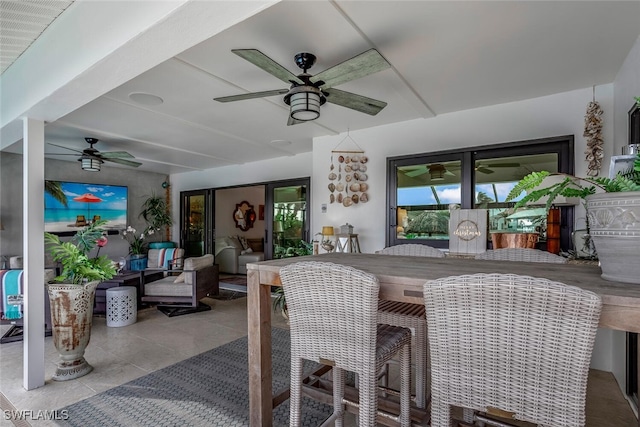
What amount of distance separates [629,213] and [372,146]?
3.48m

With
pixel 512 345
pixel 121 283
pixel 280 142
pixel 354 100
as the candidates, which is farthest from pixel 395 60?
pixel 121 283

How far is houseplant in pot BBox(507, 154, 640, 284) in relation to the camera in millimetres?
1189

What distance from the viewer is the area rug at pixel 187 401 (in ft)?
7.07

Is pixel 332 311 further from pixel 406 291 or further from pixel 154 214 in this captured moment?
pixel 154 214

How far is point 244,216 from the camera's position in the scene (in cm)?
923

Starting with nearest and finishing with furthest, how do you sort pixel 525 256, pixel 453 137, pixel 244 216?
pixel 525 256
pixel 453 137
pixel 244 216

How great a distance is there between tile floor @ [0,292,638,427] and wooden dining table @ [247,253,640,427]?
69cm

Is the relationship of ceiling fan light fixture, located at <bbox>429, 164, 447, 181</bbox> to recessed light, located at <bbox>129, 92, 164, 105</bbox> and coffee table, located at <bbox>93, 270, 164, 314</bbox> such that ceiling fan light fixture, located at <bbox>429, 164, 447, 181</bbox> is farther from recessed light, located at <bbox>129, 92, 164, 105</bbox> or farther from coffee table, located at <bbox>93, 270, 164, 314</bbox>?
coffee table, located at <bbox>93, 270, 164, 314</bbox>

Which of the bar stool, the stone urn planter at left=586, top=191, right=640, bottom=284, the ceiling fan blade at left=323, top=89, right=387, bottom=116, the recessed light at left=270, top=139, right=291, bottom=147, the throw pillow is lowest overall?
the bar stool

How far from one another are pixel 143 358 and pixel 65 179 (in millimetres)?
5064

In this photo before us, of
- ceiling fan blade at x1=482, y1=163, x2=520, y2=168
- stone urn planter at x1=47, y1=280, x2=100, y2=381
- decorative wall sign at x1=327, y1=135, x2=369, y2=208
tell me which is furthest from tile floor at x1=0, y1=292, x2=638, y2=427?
ceiling fan blade at x1=482, y1=163, x2=520, y2=168

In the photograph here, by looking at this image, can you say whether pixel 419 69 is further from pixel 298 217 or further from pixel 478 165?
pixel 298 217

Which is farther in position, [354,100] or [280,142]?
[280,142]

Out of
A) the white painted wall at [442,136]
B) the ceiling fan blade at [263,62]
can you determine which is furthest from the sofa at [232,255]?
the ceiling fan blade at [263,62]
